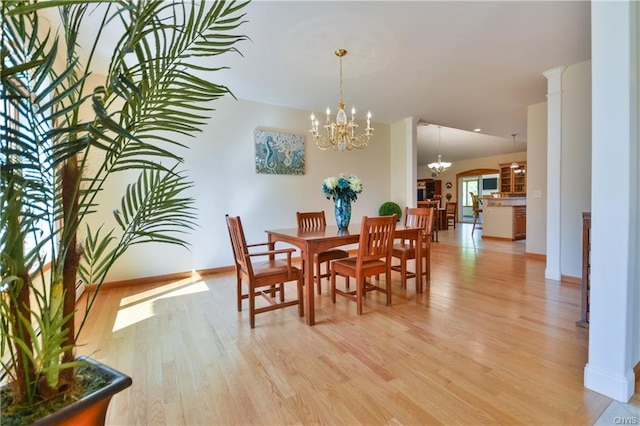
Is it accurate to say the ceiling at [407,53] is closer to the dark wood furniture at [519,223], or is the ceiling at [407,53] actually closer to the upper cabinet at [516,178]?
the dark wood furniture at [519,223]

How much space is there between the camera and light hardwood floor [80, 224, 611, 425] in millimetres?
1408

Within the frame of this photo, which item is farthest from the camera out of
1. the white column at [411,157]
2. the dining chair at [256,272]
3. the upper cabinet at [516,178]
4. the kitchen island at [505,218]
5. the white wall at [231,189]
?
the upper cabinet at [516,178]

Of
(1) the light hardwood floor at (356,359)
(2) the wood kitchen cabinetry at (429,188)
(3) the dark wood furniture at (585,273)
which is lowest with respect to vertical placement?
(1) the light hardwood floor at (356,359)

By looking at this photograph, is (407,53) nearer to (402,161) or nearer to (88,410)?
(402,161)

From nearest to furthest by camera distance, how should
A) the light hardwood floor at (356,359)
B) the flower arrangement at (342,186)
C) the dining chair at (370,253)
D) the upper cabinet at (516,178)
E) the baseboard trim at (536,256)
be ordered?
the light hardwood floor at (356,359) < the dining chair at (370,253) < the flower arrangement at (342,186) < the baseboard trim at (536,256) < the upper cabinet at (516,178)

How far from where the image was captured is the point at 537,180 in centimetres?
467

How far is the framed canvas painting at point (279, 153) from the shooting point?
14.6ft

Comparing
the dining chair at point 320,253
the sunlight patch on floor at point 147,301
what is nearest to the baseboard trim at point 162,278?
the sunlight patch on floor at point 147,301

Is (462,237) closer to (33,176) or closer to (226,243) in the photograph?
(226,243)

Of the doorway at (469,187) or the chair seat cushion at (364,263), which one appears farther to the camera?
the doorway at (469,187)

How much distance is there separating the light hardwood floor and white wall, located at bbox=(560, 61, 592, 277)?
693mm

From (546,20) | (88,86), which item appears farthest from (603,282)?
(88,86)

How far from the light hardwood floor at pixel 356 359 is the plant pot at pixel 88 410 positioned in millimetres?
619

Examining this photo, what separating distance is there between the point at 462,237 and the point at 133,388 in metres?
7.30
